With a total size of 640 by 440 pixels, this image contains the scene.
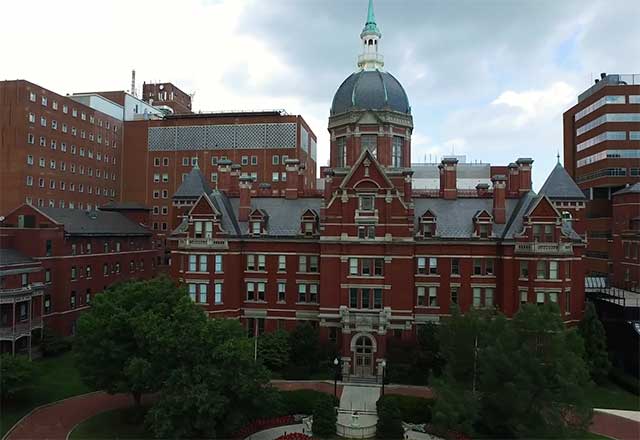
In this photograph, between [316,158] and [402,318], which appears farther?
[316,158]

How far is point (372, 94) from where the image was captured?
2088 inches

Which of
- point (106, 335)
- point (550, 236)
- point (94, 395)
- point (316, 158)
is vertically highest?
point (316, 158)

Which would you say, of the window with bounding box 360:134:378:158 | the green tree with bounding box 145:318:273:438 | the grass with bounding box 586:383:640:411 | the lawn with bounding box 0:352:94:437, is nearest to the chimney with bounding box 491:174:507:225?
the window with bounding box 360:134:378:158

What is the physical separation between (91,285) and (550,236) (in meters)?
52.9

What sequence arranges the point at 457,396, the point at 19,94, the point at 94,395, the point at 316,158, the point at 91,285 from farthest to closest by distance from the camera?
1. the point at 316,158
2. the point at 19,94
3. the point at 91,285
4. the point at 94,395
5. the point at 457,396

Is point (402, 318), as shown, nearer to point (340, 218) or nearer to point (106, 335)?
point (340, 218)

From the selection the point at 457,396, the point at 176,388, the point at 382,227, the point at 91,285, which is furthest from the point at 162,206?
the point at 457,396

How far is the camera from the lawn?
121 ft

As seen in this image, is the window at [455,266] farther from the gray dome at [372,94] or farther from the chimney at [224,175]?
the chimney at [224,175]

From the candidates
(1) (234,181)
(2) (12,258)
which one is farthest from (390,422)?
(2) (12,258)

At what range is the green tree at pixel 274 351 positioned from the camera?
46438mm

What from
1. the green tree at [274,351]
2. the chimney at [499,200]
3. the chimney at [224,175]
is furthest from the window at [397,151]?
the green tree at [274,351]

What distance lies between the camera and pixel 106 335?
36.1 metres

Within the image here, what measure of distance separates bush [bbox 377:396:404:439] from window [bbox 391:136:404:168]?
27.0 m
